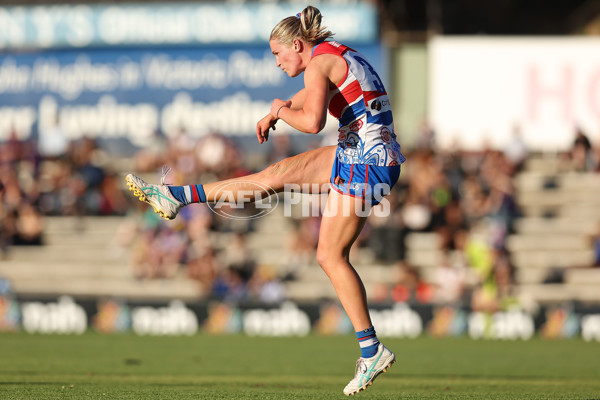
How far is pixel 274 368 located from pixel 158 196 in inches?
145

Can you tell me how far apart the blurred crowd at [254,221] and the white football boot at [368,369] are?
8.52m

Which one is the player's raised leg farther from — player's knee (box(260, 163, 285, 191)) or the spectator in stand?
the spectator in stand

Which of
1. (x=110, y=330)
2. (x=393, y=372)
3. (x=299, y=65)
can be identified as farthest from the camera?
(x=110, y=330)

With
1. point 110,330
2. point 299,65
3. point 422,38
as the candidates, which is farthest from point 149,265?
point 299,65

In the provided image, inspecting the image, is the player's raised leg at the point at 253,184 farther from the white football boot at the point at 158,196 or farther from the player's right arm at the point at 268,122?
the player's right arm at the point at 268,122

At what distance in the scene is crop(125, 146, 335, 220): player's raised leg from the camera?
6.45 metres

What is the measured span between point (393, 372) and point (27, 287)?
1045cm

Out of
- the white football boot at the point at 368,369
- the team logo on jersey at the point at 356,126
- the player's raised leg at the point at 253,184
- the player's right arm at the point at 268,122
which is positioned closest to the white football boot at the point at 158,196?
the player's raised leg at the point at 253,184

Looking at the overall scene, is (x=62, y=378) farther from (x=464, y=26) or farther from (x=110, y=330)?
(x=464, y=26)

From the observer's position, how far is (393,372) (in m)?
9.52

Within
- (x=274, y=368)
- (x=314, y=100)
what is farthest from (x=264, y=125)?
(x=274, y=368)

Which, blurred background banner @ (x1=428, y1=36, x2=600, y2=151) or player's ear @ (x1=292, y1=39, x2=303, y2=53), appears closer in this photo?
player's ear @ (x1=292, y1=39, x2=303, y2=53)

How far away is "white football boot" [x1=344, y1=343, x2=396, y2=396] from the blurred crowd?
852cm

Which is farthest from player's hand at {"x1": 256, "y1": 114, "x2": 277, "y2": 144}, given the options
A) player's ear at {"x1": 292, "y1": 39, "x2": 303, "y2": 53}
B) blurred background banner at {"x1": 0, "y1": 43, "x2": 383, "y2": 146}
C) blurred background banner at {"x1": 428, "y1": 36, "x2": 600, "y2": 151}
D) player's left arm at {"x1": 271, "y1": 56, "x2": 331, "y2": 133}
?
blurred background banner at {"x1": 0, "y1": 43, "x2": 383, "y2": 146}
